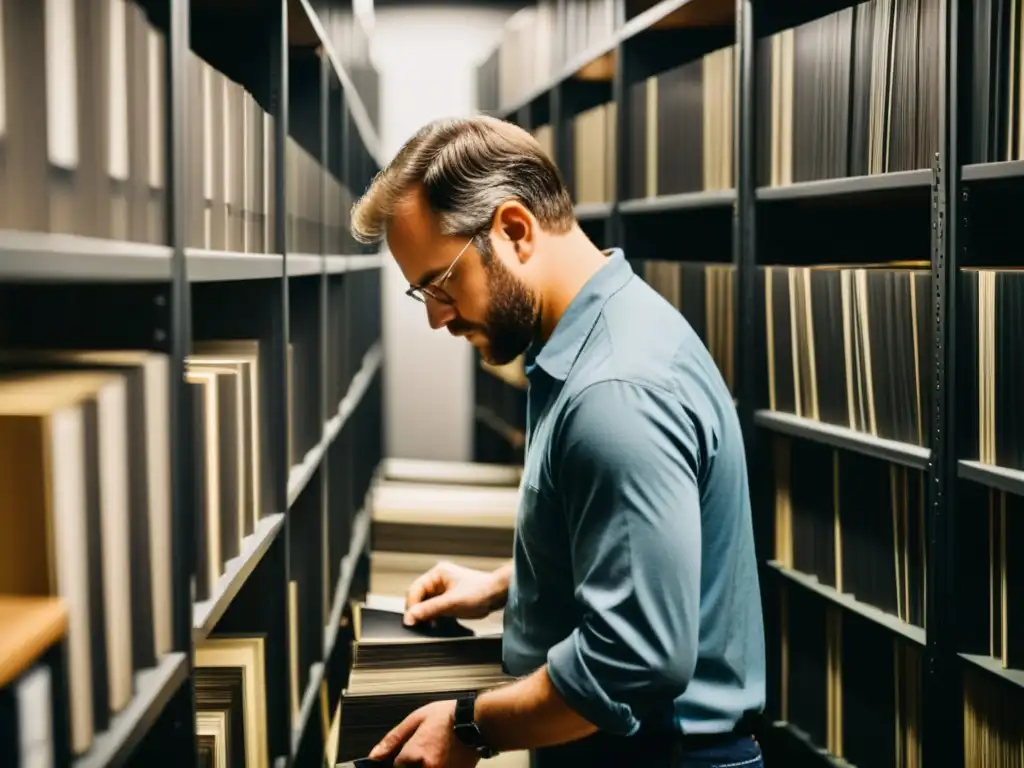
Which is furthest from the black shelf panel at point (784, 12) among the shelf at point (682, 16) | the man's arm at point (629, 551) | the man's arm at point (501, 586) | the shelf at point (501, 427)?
the shelf at point (501, 427)

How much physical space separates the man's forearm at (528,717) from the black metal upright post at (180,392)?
341 millimetres

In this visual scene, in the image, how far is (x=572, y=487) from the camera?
1146 mm

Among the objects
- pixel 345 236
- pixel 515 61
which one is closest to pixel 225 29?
pixel 345 236

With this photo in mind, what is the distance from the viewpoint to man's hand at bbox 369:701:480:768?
1.25 metres

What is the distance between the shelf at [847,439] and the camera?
68.7 inches

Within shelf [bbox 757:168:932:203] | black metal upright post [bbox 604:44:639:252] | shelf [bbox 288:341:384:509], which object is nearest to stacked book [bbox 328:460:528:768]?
shelf [bbox 288:341:384:509]

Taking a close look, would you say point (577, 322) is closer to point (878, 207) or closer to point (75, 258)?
point (75, 258)

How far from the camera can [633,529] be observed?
1.09 metres

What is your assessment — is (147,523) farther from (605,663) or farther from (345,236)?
Result: (345,236)

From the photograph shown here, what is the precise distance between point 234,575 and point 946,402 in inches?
41.7

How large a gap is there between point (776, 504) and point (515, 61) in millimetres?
2757

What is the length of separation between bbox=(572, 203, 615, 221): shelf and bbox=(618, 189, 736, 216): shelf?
0.14m

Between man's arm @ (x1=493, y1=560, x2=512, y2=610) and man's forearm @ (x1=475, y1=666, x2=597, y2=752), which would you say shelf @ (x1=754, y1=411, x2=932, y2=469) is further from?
man's forearm @ (x1=475, y1=666, x2=597, y2=752)

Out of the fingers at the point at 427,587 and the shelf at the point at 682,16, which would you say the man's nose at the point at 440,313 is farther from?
the shelf at the point at 682,16
